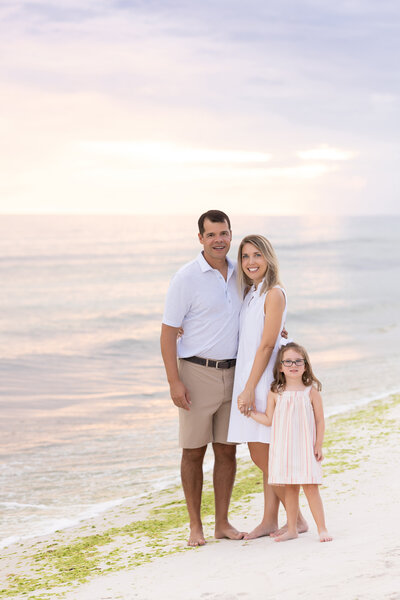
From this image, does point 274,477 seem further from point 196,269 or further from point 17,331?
point 17,331

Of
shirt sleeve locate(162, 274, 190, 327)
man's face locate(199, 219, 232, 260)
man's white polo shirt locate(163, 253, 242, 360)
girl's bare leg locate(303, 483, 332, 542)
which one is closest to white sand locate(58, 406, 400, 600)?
girl's bare leg locate(303, 483, 332, 542)

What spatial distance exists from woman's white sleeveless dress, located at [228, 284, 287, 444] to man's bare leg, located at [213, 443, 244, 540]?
345 millimetres

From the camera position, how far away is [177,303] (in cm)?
498

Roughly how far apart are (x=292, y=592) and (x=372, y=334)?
773 inches

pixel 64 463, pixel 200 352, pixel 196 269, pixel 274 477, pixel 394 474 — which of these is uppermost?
pixel 196 269

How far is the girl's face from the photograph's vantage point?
4.63m

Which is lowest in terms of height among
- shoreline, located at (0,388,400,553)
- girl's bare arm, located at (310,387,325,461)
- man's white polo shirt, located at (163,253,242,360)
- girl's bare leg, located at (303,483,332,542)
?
shoreline, located at (0,388,400,553)

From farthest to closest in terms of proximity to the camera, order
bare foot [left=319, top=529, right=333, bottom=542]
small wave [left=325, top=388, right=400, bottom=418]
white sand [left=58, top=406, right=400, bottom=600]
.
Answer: small wave [left=325, top=388, right=400, bottom=418] < bare foot [left=319, top=529, right=333, bottom=542] < white sand [left=58, top=406, right=400, bottom=600]

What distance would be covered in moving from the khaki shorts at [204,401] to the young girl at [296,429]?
0.43 meters

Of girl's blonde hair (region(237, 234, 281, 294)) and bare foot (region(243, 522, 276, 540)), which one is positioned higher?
girl's blonde hair (region(237, 234, 281, 294))

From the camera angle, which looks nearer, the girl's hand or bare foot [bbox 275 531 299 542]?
the girl's hand

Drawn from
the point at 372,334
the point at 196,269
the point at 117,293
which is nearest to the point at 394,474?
the point at 196,269

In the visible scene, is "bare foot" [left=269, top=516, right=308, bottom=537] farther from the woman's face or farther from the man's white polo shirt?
the woman's face

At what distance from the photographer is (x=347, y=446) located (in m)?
8.02
